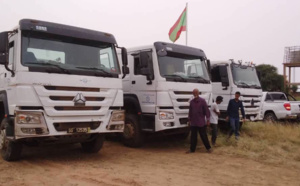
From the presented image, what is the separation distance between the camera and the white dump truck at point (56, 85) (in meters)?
6.02

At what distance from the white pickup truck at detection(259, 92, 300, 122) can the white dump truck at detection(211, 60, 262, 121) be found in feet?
9.16

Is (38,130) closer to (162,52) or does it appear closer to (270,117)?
(162,52)

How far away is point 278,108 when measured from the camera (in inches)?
548

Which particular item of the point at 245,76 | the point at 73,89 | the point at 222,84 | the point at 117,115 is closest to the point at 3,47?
the point at 73,89

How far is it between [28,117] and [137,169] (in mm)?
2307

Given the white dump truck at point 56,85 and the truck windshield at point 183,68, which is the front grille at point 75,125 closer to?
the white dump truck at point 56,85

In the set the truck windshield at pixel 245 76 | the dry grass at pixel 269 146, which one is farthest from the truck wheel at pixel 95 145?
the truck windshield at pixel 245 76

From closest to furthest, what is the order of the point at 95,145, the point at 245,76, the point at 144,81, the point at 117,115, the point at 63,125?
the point at 63,125 < the point at 117,115 < the point at 95,145 < the point at 144,81 < the point at 245,76

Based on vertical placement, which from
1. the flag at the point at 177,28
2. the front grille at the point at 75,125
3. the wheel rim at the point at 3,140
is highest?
the flag at the point at 177,28

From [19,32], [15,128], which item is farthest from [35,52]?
[15,128]

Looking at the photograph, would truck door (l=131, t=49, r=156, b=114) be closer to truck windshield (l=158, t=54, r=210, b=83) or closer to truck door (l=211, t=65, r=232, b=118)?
truck windshield (l=158, t=54, r=210, b=83)

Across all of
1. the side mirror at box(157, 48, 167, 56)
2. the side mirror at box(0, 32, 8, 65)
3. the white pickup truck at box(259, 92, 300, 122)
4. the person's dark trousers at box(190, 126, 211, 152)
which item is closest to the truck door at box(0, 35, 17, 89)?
the side mirror at box(0, 32, 8, 65)

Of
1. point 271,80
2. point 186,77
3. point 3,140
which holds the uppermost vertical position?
point 271,80

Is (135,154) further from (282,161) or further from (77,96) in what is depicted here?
(282,161)
